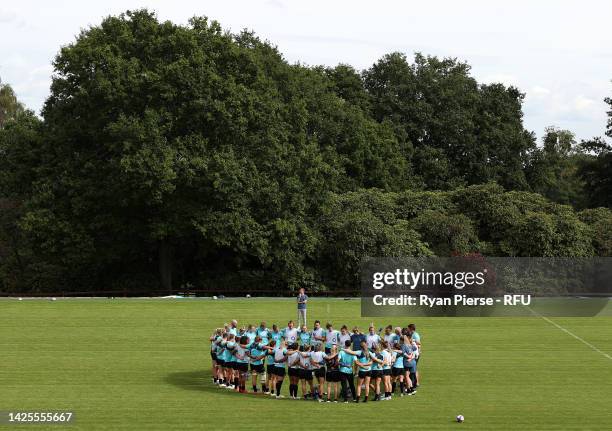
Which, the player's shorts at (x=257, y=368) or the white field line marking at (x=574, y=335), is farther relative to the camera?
the white field line marking at (x=574, y=335)

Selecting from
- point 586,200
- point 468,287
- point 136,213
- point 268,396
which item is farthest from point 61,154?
point 586,200

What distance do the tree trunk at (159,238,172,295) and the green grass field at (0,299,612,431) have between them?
38.8 feet

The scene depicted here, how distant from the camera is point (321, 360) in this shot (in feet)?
92.5

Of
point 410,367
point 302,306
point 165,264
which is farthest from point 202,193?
point 410,367

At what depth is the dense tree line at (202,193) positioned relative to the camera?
6156 cm

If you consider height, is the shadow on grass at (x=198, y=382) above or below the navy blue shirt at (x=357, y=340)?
below

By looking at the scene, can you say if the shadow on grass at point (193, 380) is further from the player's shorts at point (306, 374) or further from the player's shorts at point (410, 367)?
the player's shorts at point (410, 367)

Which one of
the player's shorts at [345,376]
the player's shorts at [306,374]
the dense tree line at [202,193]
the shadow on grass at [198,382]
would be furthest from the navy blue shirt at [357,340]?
the dense tree line at [202,193]

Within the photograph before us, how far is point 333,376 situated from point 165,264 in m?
39.5

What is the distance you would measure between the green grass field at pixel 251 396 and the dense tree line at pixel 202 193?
9934 mm

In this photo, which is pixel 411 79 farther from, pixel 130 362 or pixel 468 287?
pixel 130 362

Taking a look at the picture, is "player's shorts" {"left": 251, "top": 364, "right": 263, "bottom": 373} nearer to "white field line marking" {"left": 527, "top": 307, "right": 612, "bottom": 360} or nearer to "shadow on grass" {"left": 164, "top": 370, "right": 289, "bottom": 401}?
"shadow on grass" {"left": 164, "top": 370, "right": 289, "bottom": 401}

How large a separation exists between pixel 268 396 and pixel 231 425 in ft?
14.2

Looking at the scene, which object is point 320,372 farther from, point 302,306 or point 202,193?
point 202,193
